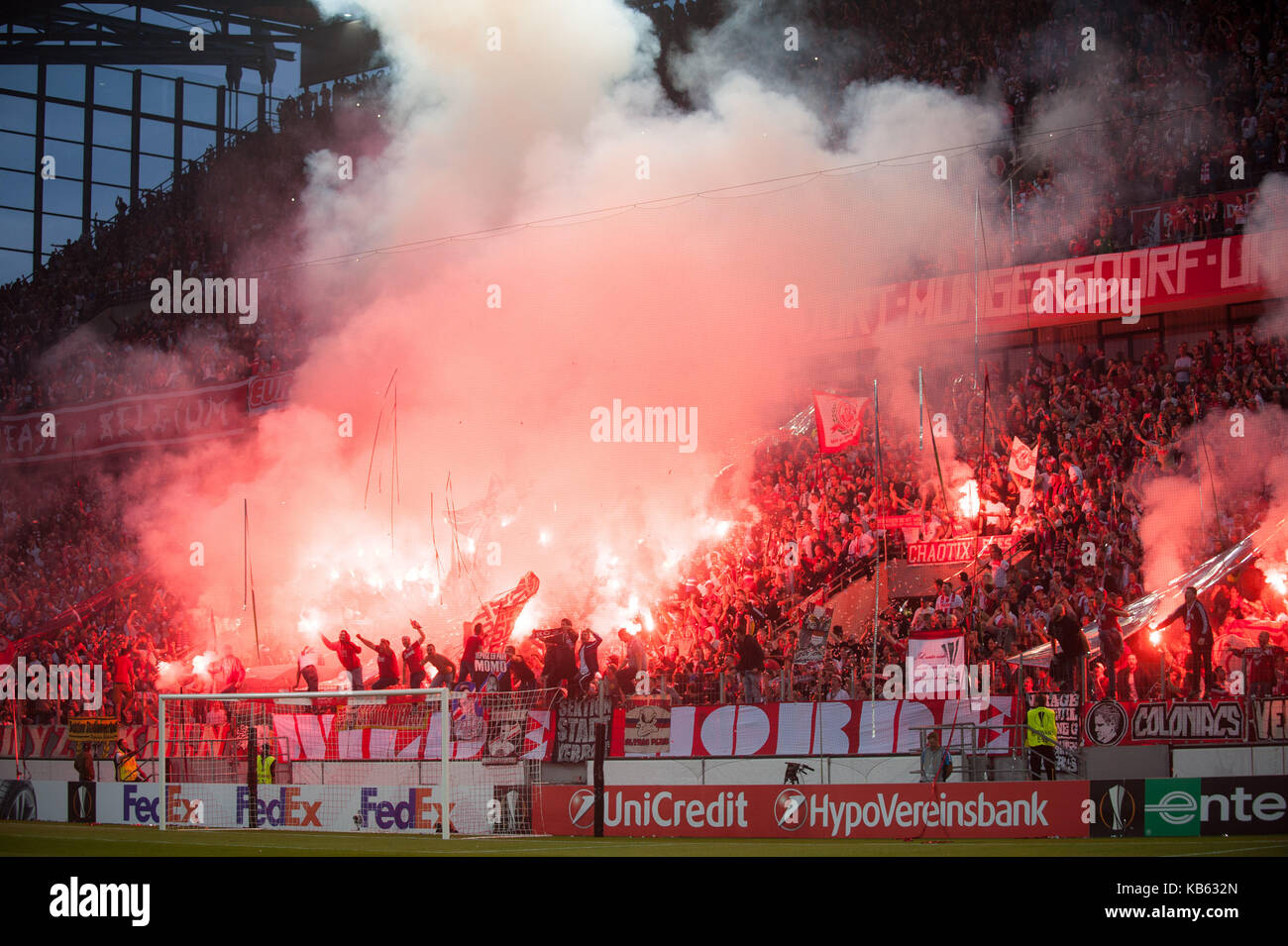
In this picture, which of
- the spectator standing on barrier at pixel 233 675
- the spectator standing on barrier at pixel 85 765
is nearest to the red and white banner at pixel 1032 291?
the spectator standing on barrier at pixel 233 675

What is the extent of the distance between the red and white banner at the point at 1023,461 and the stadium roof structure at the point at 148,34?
21.0 m

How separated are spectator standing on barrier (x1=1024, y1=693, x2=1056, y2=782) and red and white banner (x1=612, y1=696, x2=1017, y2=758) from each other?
2.52ft

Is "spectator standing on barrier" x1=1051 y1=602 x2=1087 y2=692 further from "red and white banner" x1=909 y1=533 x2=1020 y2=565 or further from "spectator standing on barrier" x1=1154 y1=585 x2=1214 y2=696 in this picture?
"red and white banner" x1=909 y1=533 x2=1020 y2=565

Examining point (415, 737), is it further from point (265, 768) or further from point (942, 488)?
point (942, 488)

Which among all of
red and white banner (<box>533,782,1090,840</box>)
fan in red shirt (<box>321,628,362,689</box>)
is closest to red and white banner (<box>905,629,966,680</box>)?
red and white banner (<box>533,782,1090,840</box>)

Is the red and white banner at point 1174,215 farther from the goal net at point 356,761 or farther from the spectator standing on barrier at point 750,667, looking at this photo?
the goal net at point 356,761

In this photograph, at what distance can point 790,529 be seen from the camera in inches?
737

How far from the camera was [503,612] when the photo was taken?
19250 mm

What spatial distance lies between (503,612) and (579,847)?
9.25 meters

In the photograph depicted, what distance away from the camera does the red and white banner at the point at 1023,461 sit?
16.5 metres

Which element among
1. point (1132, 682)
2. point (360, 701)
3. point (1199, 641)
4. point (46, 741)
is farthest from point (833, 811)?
point (46, 741)

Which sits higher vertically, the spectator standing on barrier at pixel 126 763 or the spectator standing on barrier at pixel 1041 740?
the spectator standing on barrier at pixel 1041 740

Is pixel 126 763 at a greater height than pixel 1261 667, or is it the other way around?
pixel 1261 667
